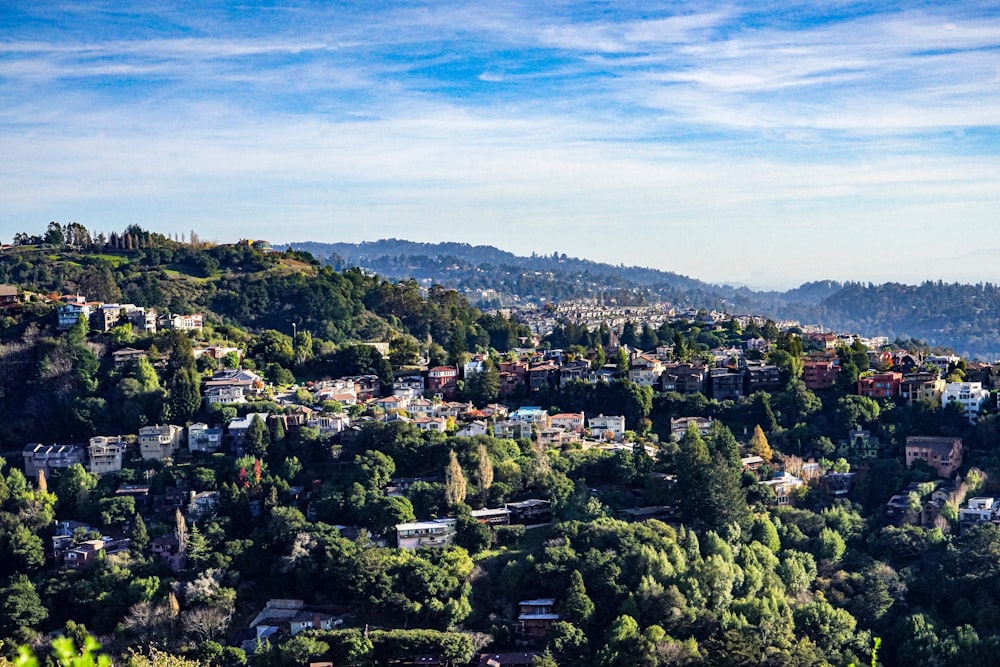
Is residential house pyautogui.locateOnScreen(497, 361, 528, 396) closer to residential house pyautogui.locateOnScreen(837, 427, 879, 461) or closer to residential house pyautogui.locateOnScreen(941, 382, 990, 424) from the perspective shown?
residential house pyautogui.locateOnScreen(837, 427, 879, 461)

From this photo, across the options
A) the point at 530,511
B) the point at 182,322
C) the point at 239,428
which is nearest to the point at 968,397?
the point at 530,511

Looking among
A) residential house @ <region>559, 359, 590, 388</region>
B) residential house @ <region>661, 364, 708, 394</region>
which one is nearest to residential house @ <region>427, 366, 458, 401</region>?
residential house @ <region>559, 359, 590, 388</region>

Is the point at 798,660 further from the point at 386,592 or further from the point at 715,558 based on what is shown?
the point at 386,592

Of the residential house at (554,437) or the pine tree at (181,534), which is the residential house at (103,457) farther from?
the residential house at (554,437)

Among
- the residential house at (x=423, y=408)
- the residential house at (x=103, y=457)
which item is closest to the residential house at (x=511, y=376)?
the residential house at (x=423, y=408)

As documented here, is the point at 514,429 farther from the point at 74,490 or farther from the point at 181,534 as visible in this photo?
the point at 74,490

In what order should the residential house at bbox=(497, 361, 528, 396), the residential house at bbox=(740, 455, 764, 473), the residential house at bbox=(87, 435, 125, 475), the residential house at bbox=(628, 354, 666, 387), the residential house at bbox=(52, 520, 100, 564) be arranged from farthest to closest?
1. the residential house at bbox=(497, 361, 528, 396)
2. the residential house at bbox=(628, 354, 666, 387)
3. the residential house at bbox=(87, 435, 125, 475)
4. the residential house at bbox=(740, 455, 764, 473)
5. the residential house at bbox=(52, 520, 100, 564)

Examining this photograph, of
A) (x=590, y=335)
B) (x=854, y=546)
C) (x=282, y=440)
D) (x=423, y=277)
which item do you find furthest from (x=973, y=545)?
(x=423, y=277)
